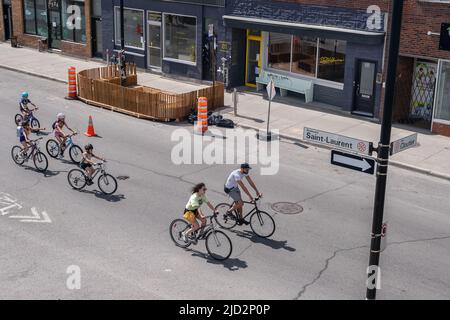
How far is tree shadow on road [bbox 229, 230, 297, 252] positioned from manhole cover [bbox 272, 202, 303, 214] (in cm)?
163

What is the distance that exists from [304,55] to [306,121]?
4.35 metres

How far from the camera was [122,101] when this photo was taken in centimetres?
2692

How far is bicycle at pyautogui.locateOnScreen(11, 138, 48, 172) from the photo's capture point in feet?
64.9

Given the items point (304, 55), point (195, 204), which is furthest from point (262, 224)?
point (304, 55)

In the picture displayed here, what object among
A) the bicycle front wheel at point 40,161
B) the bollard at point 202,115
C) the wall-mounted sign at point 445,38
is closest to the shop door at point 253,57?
the bollard at point 202,115

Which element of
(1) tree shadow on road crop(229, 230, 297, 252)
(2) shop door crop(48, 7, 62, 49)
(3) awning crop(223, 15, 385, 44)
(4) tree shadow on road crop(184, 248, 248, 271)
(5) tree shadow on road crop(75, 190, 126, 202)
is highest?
(3) awning crop(223, 15, 385, 44)

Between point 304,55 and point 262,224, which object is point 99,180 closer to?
point 262,224

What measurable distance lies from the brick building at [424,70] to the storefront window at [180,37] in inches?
428

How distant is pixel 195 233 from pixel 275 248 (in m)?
1.87

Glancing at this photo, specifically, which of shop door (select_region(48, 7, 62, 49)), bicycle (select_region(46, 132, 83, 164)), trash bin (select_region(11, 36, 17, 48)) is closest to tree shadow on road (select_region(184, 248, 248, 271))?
bicycle (select_region(46, 132, 83, 164))

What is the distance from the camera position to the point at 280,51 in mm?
29594

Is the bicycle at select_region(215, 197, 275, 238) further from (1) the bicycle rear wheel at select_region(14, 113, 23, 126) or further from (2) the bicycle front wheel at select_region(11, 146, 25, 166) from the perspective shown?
(1) the bicycle rear wheel at select_region(14, 113, 23, 126)

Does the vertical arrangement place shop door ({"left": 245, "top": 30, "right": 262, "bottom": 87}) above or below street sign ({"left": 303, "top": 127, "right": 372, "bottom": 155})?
below

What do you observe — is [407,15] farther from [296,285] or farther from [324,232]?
[296,285]
